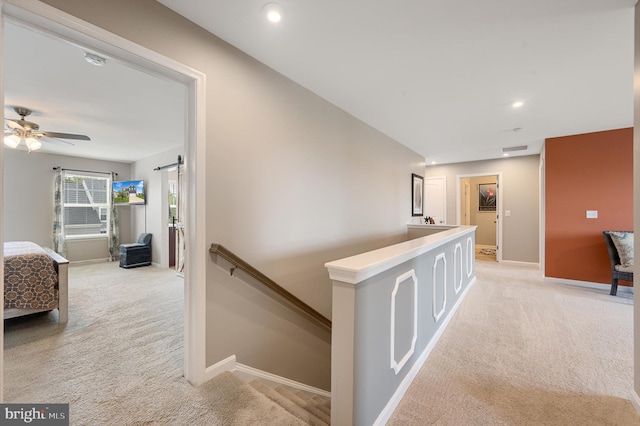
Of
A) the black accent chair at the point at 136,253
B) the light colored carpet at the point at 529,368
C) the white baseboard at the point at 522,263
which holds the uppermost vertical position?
the black accent chair at the point at 136,253

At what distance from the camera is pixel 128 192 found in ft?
20.3

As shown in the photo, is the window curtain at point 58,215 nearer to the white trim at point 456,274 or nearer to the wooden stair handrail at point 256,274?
the wooden stair handrail at point 256,274

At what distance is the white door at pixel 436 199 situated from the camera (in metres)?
6.88

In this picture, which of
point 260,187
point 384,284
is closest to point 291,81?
point 260,187

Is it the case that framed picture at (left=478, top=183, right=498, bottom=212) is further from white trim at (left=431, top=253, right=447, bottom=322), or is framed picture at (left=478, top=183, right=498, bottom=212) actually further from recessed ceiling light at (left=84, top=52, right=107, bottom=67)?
recessed ceiling light at (left=84, top=52, right=107, bottom=67)

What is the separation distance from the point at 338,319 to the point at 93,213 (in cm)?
751

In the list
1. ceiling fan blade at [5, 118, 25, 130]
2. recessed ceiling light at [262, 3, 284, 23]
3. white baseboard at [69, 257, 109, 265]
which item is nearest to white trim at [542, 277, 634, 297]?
recessed ceiling light at [262, 3, 284, 23]

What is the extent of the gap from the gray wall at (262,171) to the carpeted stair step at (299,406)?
12.5 inches

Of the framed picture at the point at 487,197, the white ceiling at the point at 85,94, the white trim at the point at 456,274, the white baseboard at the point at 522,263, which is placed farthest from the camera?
the framed picture at the point at 487,197

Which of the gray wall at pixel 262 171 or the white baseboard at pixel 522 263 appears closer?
the gray wall at pixel 262 171

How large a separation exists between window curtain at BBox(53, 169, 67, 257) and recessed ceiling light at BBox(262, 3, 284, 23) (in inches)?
253

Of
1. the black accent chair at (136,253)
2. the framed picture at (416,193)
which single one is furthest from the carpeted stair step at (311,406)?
the black accent chair at (136,253)

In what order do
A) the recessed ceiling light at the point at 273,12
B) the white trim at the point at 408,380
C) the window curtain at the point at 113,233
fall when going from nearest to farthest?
the white trim at the point at 408,380 → the recessed ceiling light at the point at 273,12 → the window curtain at the point at 113,233

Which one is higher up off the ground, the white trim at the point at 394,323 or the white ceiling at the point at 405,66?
the white ceiling at the point at 405,66
